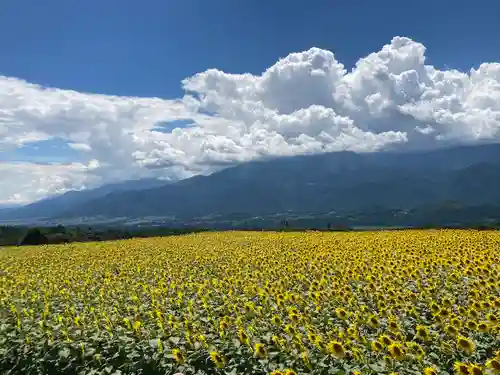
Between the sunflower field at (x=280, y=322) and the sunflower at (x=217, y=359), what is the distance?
2 cm

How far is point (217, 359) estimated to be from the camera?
7.47 metres

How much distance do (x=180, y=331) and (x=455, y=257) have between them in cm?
840

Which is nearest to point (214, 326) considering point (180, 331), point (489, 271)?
point (180, 331)

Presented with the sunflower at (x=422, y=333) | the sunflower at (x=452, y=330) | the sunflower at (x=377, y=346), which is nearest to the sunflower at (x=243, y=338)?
the sunflower at (x=377, y=346)

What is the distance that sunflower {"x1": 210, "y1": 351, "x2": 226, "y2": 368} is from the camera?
7.38 metres

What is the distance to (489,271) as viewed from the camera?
1070 centimetres

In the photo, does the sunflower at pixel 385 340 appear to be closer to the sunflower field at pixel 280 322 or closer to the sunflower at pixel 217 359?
the sunflower field at pixel 280 322

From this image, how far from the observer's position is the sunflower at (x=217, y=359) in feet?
24.2

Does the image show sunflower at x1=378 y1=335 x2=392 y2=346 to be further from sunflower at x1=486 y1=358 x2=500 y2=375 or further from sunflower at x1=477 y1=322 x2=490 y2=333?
sunflower at x1=477 y1=322 x2=490 y2=333

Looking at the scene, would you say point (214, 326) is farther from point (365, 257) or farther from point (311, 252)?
point (311, 252)

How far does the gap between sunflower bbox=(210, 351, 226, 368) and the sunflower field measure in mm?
16

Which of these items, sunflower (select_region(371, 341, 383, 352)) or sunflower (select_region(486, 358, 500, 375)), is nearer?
sunflower (select_region(486, 358, 500, 375))

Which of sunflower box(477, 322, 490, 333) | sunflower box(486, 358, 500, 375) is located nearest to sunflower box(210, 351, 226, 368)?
sunflower box(486, 358, 500, 375)

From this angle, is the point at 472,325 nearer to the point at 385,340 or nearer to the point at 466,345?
the point at 466,345
